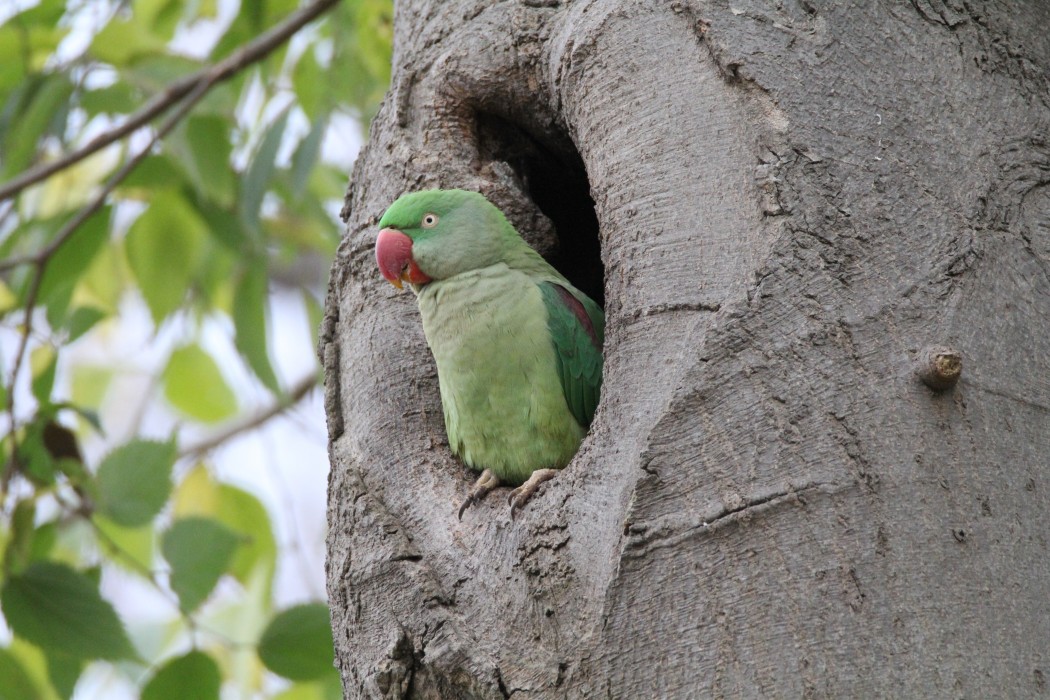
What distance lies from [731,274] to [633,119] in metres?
0.49

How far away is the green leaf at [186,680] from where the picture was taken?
2969mm

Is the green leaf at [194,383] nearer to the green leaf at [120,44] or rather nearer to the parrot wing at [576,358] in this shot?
the green leaf at [120,44]

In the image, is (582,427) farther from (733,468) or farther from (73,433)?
(73,433)

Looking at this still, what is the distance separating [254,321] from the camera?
157 inches

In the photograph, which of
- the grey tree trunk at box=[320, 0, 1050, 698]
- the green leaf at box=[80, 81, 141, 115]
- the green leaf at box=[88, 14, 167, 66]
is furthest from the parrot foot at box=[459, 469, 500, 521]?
the green leaf at box=[88, 14, 167, 66]

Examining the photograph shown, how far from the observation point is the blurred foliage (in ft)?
10.0

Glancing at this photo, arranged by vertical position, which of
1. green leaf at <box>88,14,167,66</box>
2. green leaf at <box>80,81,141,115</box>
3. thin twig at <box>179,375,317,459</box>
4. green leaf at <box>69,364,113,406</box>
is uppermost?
green leaf at <box>88,14,167,66</box>

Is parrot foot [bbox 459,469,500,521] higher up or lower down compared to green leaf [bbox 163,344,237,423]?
higher up

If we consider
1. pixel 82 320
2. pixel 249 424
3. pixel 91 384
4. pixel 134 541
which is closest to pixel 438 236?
pixel 82 320

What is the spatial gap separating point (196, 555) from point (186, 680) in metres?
0.36

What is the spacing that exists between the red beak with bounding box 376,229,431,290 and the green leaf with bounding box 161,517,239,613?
3.40ft

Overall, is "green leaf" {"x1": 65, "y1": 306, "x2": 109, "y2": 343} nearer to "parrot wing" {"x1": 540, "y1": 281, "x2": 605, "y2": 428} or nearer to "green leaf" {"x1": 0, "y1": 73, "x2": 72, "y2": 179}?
"green leaf" {"x1": 0, "y1": 73, "x2": 72, "y2": 179}

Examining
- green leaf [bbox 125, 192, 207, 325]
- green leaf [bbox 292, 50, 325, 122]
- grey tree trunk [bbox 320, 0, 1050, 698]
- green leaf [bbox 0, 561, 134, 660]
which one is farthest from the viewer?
green leaf [bbox 292, 50, 325, 122]

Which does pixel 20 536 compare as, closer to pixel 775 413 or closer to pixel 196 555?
pixel 196 555
